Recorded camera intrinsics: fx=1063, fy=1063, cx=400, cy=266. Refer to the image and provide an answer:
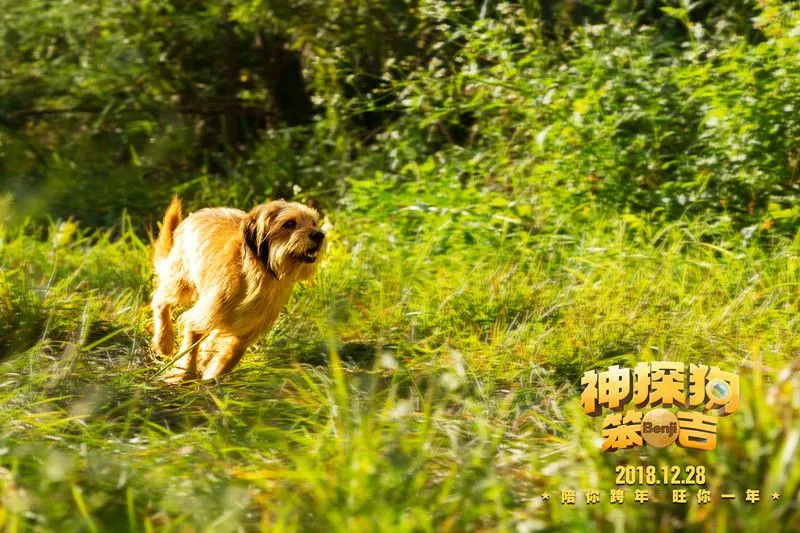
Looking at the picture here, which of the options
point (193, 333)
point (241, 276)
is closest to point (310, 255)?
point (241, 276)

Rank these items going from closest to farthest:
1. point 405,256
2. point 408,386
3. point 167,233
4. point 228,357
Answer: point 408,386 < point 228,357 < point 167,233 < point 405,256

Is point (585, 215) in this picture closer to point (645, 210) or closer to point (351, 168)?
point (645, 210)

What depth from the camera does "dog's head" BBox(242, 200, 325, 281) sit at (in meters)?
4.60

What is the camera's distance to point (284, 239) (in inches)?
182

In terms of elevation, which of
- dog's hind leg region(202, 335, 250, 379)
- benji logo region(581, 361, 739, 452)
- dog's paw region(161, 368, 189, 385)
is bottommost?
dog's paw region(161, 368, 189, 385)

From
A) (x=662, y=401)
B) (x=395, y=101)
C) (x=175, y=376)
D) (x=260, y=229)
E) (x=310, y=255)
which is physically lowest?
(x=175, y=376)

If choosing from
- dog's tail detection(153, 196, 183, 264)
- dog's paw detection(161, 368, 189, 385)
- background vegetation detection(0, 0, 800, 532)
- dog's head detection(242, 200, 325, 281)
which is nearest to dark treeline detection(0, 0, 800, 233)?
background vegetation detection(0, 0, 800, 532)

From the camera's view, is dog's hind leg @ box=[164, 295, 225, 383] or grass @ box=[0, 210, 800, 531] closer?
grass @ box=[0, 210, 800, 531]

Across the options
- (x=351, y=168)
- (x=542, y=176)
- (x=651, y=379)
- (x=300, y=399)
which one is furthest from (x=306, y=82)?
(x=651, y=379)

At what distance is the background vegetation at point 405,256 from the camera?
2842 millimetres

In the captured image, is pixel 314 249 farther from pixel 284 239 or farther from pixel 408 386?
pixel 408 386

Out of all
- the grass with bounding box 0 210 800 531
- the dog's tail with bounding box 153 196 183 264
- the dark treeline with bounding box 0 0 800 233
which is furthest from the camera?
the dark treeline with bounding box 0 0 800 233

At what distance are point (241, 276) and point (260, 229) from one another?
259mm

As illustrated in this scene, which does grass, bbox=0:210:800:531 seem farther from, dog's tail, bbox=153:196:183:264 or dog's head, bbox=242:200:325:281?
dog's head, bbox=242:200:325:281
